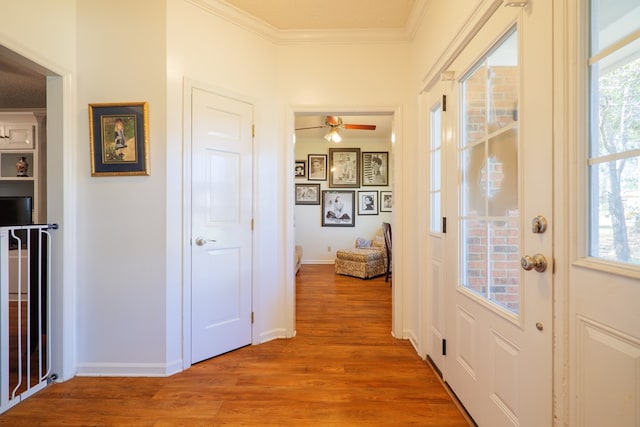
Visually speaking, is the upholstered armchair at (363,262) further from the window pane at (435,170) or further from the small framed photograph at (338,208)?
the window pane at (435,170)

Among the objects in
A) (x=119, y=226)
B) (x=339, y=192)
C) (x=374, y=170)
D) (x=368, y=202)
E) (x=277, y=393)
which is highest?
(x=374, y=170)

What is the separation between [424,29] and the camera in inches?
87.7

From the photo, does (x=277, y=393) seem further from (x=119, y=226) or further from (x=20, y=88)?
(x=20, y=88)

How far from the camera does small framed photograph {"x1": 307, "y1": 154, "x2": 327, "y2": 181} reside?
6.25 metres

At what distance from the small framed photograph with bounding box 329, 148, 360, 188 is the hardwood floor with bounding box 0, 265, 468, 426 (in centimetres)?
408

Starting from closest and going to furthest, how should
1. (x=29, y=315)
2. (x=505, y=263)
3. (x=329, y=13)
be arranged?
1. (x=505, y=263)
2. (x=29, y=315)
3. (x=329, y=13)

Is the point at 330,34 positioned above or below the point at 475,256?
above

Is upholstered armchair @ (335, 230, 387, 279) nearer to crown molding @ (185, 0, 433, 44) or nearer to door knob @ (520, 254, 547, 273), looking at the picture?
crown molding @ (185, 0, 433, 44)

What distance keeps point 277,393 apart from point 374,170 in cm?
510

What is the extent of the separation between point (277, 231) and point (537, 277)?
6.40ft

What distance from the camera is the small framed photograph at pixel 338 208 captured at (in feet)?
20.4

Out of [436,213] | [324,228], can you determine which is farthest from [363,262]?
[436,213]

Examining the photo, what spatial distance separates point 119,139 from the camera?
199 centimetres

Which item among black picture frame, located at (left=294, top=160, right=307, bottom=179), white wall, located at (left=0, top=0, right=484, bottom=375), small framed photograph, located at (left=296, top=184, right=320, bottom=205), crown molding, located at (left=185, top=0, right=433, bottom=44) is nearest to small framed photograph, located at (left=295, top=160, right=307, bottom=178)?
black picture frame, located at (left=294, top=160, right=307, bottom=179)
